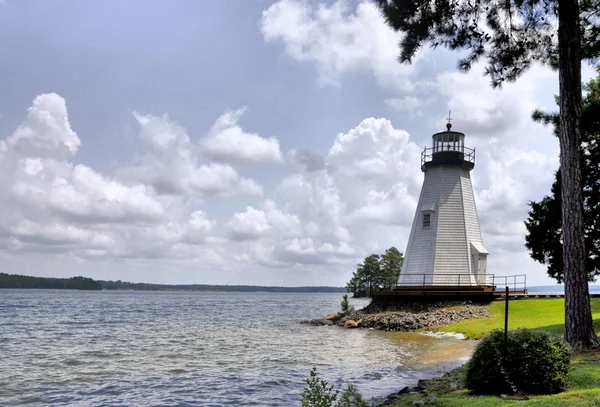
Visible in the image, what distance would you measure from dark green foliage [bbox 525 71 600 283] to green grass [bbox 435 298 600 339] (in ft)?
7.67

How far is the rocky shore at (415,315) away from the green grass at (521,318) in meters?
1.16

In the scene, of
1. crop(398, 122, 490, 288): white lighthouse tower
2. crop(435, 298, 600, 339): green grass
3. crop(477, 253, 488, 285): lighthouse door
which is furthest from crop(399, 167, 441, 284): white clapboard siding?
crop(435, 298, 600, 339): green grass

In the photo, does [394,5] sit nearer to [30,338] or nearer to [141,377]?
[141,377]

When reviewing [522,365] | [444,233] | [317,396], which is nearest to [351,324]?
[444,233]

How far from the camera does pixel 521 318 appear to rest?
2667 centimetres

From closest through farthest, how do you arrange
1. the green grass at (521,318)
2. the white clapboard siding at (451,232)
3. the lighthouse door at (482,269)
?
the green grass at (521,318), the white clapboard siding at (451,232), the lighthouse door at (482,269)

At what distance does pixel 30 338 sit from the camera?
30.2 m

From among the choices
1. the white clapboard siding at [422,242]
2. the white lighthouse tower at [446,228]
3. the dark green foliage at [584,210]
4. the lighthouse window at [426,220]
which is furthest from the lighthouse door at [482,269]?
the dark green foliage at [584,210]

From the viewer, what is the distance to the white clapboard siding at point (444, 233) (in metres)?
34.6

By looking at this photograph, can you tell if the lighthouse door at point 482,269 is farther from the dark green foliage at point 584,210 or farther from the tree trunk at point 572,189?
the tree trunk at point 572,189

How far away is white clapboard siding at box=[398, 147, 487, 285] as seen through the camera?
34.6m

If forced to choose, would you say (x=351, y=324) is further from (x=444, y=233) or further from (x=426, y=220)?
(x=426, y=220)

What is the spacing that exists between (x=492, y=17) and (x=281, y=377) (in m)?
12.9

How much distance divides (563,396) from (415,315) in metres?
23.4
